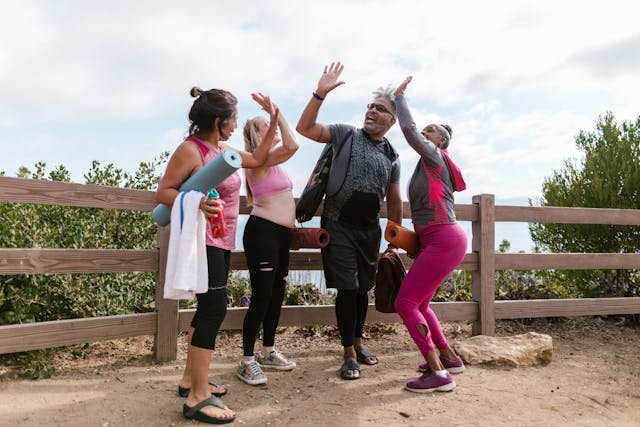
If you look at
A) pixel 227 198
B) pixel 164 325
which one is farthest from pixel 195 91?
pixel 164 325

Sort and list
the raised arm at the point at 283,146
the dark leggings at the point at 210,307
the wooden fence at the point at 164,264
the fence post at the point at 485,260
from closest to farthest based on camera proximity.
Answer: the dark leggings at the point at 210,307, the raised arm at the point at 283,146, the wooden fence at the point at 164,264, the fence post at the point at 485,260

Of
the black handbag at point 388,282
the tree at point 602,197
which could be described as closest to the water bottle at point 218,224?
the black handbag at point 388,282

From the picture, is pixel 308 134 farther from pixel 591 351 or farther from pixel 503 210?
pixel 591 351

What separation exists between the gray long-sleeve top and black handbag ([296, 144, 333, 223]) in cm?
64

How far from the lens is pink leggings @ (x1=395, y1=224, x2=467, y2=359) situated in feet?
12.6

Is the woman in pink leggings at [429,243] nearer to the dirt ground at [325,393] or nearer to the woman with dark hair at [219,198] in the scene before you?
the dirt ground at [325,393]

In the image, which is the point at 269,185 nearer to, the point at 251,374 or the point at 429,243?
the point at 429,243

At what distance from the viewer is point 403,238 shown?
4.06 meters

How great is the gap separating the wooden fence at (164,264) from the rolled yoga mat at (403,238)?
0.99 meters

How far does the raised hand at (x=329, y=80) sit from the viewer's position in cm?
379

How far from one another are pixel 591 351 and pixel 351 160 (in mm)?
3352

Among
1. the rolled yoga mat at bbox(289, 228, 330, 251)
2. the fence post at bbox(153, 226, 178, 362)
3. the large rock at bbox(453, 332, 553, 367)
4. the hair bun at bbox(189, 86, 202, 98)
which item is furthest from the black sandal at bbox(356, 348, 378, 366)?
the hair bun at bbox(189, 86, 202, 98)

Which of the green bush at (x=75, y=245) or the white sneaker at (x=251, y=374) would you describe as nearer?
the white sneaker at (x=251, y=374)

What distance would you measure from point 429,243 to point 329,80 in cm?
133
